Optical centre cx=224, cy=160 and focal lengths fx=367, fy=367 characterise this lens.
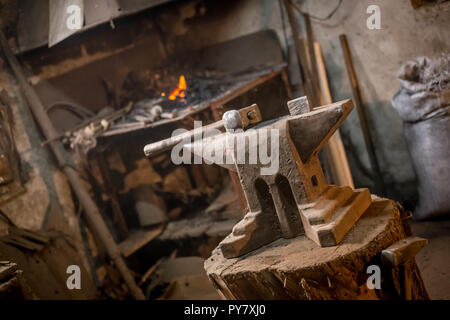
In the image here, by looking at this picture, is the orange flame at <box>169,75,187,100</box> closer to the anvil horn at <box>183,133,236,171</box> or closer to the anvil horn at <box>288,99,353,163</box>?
the anvil horn at <box>183,133,236,171</box>

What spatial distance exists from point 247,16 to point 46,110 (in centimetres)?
340

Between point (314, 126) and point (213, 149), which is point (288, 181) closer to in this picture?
point (314, 126)

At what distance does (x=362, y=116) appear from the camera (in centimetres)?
504

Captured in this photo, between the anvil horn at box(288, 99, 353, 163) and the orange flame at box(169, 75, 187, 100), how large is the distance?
3548 mm

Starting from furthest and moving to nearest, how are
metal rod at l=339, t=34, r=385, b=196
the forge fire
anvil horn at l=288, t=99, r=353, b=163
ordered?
metal rod at l=339, t=34, r=385, b=196 → the forge fire → anvil horn at l=288, t=99, r=353, b=163

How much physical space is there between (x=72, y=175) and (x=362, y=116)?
4158mm

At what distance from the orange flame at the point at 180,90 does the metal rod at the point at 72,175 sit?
1.76 metres

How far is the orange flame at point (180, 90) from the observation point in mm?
5570

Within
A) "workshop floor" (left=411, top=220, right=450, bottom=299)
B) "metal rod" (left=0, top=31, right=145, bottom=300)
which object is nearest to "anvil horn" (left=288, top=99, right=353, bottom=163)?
"workshop floor" (left=411, top=220, right=450, bottom=299)

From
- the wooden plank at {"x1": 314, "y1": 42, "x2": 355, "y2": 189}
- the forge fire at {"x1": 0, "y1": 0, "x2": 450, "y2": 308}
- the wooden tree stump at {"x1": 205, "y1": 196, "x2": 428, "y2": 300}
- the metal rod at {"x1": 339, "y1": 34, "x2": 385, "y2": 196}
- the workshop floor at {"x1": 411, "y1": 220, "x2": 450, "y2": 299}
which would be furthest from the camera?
the wooden plank at {"x1": 314, "y1": 42, "x2": 355, "y2": 189}

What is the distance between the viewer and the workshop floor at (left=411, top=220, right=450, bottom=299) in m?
3.41

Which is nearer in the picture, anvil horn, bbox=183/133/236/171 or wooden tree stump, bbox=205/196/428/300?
wooden tree stump, bbox=205/196/428/300

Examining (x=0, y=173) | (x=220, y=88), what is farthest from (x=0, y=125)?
(x=220, y=88)

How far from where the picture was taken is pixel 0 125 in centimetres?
469
